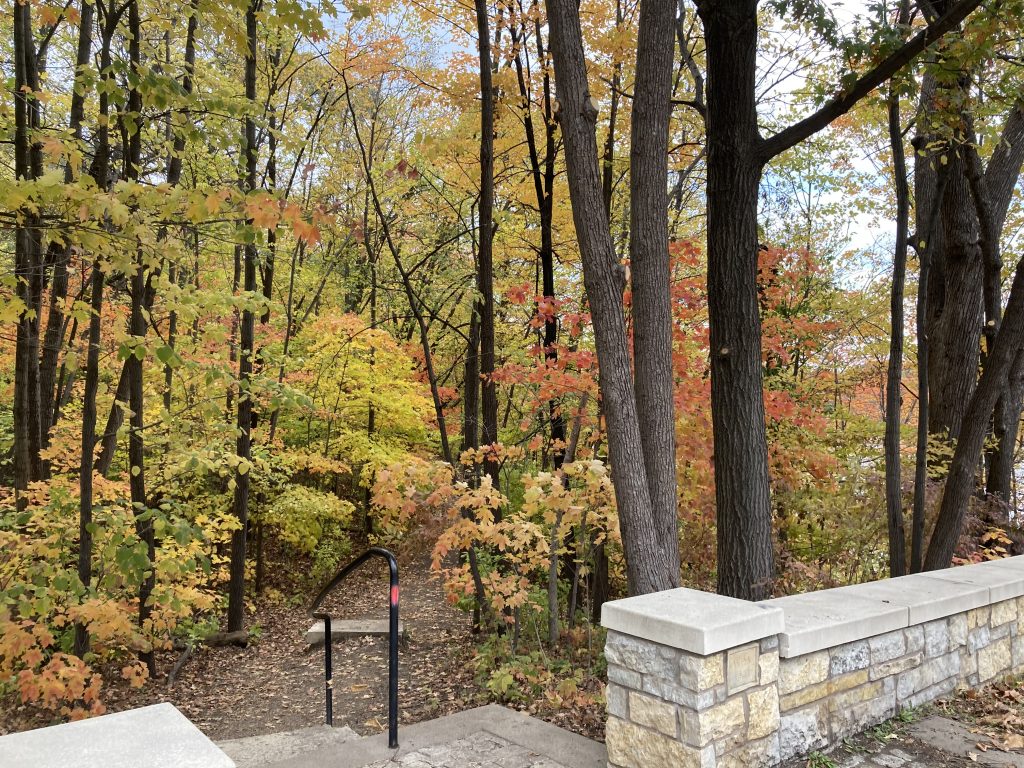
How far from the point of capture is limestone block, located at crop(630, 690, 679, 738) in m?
2.55

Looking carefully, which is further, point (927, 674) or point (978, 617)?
point (978, 617)

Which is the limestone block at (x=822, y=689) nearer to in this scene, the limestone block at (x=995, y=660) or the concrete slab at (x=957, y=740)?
the concrete slab at (x=957, y=740)

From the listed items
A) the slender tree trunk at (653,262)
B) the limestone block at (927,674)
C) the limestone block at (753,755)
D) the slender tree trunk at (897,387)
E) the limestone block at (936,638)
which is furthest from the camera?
the slender tree trunk at (897,387)

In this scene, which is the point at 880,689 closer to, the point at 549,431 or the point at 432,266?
the point at 549,431

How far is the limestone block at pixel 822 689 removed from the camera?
2846mm

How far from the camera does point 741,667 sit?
103 inches

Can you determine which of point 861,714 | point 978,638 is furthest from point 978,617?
point 861,714

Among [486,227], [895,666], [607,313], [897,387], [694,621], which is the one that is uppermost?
[486,227]

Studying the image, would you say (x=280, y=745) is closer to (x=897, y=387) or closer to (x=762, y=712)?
(x=762, y=712)

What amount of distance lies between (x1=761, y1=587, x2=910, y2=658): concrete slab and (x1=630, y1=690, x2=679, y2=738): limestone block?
0.57 metres

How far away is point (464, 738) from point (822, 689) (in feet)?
5.47

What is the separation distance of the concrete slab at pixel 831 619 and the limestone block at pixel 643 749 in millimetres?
601

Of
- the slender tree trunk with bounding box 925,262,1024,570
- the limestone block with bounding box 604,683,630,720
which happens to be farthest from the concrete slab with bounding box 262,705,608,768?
the slender tree trunk with bounding box 925,262,1024,570

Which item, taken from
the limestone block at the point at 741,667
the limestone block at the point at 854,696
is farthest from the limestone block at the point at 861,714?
the limestone block at the point at 741,667
